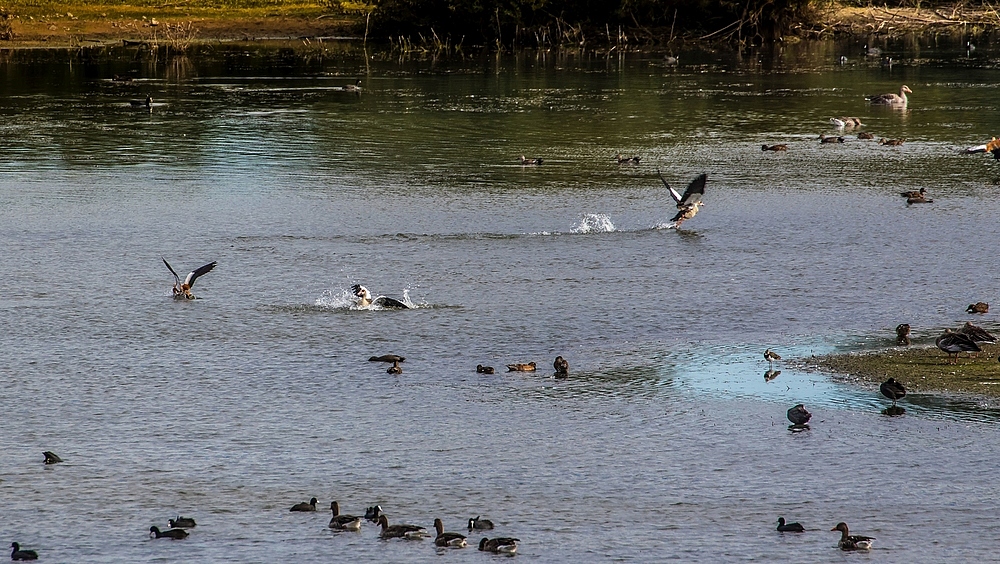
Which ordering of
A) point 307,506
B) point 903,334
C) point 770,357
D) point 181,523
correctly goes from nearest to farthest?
point 181,523 → point 307,506 → point 770,357 → point 903,334

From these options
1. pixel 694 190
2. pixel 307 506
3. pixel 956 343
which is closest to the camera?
pixel 307 506

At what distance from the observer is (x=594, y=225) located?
22406 millimetres

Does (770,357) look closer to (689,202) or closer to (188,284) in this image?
(188,284)

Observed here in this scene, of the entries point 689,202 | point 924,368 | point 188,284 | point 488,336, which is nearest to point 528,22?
point 689,202

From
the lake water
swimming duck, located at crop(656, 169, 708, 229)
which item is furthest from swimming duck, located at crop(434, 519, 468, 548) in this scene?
swimming duck, located at crop(656, 169, 708, 229)

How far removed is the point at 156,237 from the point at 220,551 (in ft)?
41.7

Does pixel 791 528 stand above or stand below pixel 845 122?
below

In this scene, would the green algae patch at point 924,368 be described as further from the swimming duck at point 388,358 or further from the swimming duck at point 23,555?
the swimming duck at point 23,555

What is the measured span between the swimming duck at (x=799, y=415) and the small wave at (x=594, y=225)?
978 centimetres

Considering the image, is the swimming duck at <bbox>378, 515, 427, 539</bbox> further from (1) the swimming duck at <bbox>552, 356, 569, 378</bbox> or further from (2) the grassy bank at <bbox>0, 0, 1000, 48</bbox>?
(2) the grassy bank at <bbox>0, 0, 1000, 48</bbox>

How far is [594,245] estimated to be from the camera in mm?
21031

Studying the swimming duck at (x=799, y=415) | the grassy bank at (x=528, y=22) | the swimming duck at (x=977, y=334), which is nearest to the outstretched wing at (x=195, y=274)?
the swimming duck at (x=799, y=415)

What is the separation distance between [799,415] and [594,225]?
10237 mm

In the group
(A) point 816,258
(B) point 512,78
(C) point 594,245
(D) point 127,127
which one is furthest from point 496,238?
(B) point 512,78
